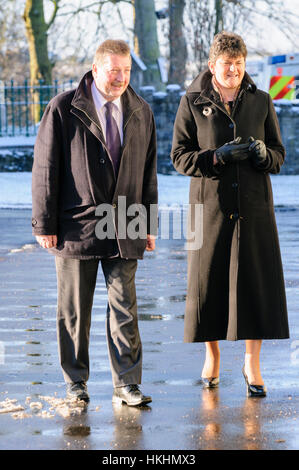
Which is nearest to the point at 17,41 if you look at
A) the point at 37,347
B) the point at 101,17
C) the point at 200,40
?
the point at 101,17

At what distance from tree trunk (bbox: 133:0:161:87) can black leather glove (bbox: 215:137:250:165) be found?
27202 mm

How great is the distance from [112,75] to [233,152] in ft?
2.48

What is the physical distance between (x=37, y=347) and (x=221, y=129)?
215cm

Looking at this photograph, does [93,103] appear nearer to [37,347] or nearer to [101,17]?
[37,347]

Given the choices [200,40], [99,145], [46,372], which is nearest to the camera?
[99,145]

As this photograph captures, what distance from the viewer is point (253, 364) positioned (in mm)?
5984

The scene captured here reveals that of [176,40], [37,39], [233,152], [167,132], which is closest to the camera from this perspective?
[233,152]

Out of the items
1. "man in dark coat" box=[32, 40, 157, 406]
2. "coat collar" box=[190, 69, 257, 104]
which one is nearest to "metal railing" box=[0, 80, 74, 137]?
"coat collar" box=[190, 69, 257, 104]

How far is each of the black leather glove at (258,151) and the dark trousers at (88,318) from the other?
2.76 feet

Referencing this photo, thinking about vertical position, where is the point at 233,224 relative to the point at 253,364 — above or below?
above

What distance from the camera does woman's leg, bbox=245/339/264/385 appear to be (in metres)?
5.95

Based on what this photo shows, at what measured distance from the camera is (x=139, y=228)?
19.2 ft

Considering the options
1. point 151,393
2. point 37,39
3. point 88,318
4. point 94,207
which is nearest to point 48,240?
point 94,207

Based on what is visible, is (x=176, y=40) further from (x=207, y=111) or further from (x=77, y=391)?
(x=77, y=391)
